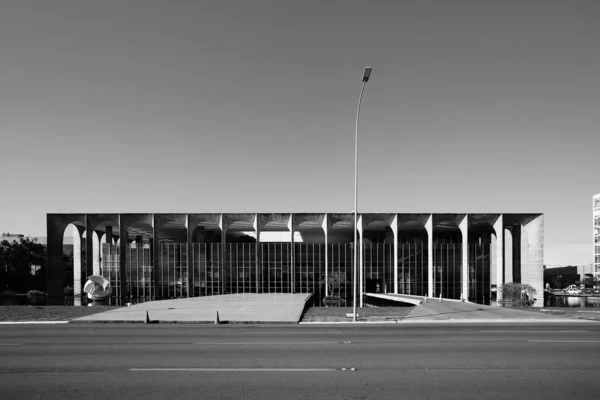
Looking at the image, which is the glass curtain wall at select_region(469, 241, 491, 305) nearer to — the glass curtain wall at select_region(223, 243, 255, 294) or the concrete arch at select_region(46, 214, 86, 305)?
the glass curtain wall at select_region(223, 243, 255, 294)

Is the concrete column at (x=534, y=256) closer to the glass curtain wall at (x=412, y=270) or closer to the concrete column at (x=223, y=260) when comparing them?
the glass curtain wall at (x=412, y=270)

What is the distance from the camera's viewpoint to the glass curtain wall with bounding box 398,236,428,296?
5859 cm

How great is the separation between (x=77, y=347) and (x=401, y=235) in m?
66.7

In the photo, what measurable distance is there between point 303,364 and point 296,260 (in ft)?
163

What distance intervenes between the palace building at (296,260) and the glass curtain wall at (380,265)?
5.3 inches

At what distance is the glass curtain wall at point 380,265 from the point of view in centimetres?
5928

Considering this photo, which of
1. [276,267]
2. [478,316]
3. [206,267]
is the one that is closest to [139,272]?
[206,267]

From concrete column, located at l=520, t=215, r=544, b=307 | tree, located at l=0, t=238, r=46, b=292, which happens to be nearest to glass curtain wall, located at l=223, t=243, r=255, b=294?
tree, located at l=0, t=238, r=46, b=292

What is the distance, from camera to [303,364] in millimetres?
10125

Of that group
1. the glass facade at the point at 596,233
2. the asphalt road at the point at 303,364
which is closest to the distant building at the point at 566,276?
the glass facade at the point at 596,233

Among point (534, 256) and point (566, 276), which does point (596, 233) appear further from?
point (534, 256)

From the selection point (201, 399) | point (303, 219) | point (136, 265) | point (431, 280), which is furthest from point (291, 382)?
point (136, 265)

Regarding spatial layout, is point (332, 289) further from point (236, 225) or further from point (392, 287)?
point (236, 225)

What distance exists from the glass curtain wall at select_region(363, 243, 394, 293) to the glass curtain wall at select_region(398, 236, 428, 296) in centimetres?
127
